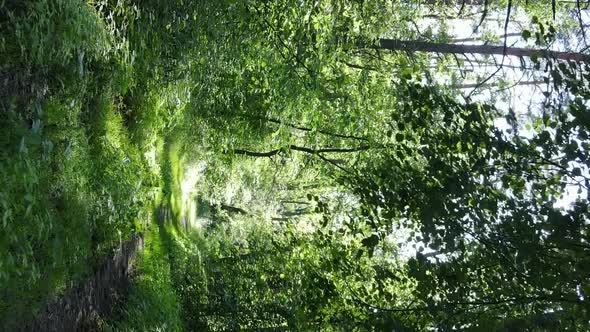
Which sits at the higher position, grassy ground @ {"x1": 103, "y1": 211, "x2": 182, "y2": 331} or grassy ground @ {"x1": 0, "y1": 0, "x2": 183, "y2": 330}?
grassy ground @ {"x1": 0, "y1": 0, "x2": 183, "y2": 330}

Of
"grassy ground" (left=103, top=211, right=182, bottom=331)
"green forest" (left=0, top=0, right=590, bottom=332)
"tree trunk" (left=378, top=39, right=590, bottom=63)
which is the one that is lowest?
"grassy ground" (left=103, top=211, right=182, bottom=331)

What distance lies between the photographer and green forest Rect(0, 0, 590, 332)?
16.3 feet

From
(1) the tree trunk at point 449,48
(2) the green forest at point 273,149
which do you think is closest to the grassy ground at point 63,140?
(2) the green forest at point 273,149

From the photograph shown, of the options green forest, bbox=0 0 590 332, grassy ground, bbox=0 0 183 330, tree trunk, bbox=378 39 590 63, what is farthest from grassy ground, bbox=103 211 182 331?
tree trunk, bbox=378 39 590 63

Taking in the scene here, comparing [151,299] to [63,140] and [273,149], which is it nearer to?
[63,140]

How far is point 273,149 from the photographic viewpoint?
1403 centimetres

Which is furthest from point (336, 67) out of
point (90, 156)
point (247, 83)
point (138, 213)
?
point (90, 156)

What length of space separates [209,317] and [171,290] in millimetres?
795

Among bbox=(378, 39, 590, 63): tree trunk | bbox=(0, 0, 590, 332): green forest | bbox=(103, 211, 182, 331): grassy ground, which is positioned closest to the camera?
bbox=(0, 0, 590, 332): green forest

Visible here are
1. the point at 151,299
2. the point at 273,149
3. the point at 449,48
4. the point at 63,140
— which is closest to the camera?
the point at 63,140

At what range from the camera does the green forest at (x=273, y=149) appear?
4973 millimetres

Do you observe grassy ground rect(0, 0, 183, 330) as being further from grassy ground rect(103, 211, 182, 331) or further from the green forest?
grassy ground rect(103, 211, 182, 331)

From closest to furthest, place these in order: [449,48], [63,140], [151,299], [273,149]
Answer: [63,140], [151,299], [449,48], [273,149]

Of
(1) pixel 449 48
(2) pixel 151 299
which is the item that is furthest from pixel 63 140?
(1) pixel 449 48
